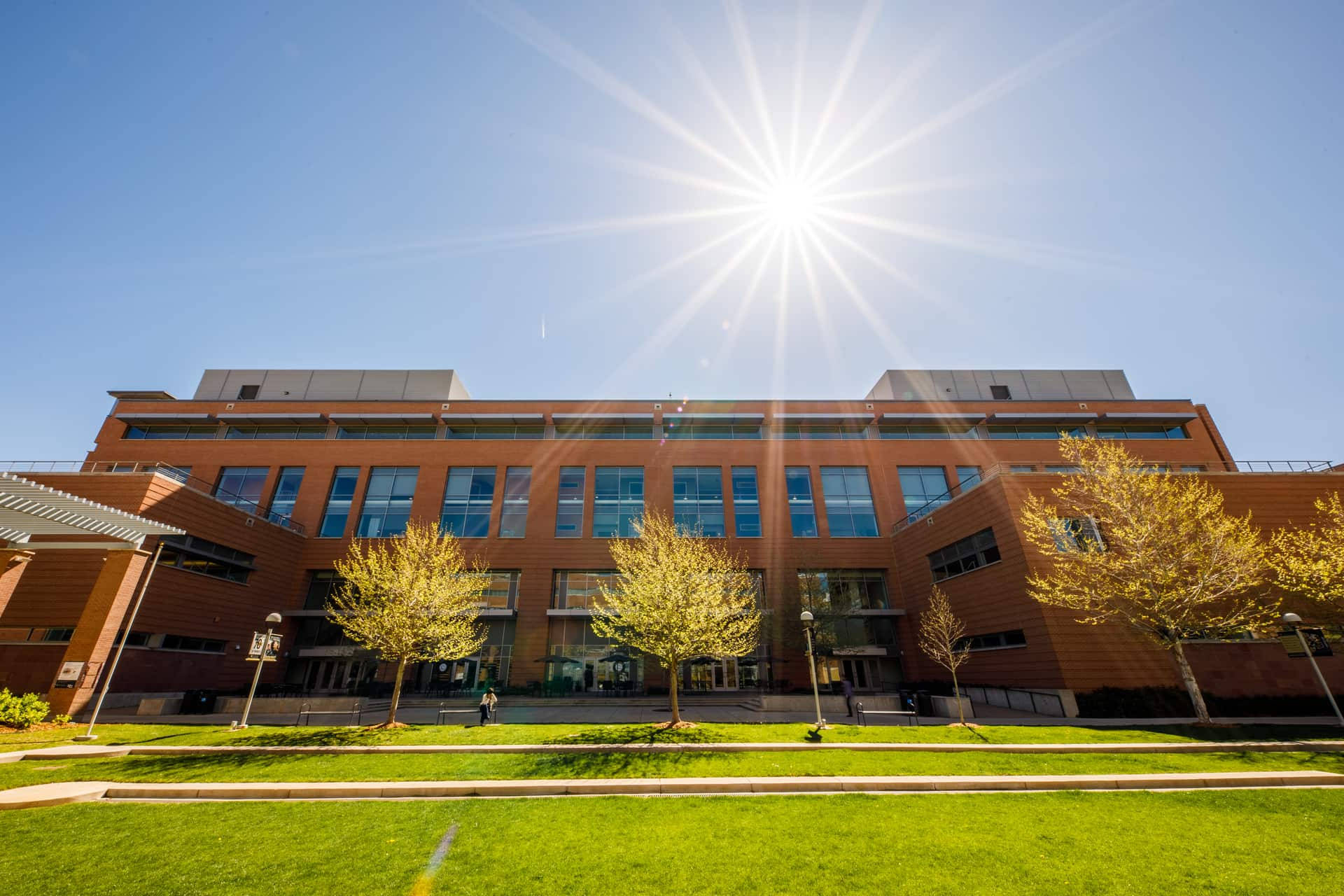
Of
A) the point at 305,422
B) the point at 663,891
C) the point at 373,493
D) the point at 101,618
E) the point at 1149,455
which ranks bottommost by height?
the point at 663,891

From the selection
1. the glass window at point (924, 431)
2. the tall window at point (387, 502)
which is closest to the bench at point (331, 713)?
the tall window at point (387, 502)

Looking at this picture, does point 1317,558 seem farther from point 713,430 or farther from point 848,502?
point 713,430

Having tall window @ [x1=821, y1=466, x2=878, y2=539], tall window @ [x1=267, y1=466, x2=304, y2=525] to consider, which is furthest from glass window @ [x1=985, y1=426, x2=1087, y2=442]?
tall window @ [x1=267, y1=466, x2=304, y2=525]

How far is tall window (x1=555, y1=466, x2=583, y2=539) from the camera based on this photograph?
121ft

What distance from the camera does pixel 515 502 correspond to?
3781 cm

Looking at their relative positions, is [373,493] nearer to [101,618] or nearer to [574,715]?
[101,618]

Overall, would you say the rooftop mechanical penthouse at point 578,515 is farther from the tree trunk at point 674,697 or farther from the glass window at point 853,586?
the tree trunk at point 674,697

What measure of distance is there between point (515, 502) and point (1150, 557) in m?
34.3

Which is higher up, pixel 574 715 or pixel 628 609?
pixel 628 609

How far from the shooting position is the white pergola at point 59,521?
48.0 ft

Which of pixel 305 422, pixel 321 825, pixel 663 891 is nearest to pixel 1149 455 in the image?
pixel 663 891

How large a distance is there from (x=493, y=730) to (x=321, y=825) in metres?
8.67

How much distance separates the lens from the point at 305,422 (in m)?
41.1

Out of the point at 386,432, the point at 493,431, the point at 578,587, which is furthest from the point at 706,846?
the point at 386,432
